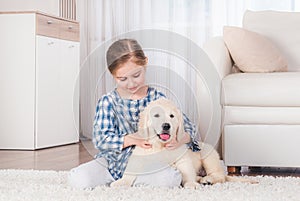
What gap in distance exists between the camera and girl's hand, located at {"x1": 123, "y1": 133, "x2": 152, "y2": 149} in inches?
75.0

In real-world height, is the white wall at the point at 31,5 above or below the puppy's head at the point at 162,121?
above

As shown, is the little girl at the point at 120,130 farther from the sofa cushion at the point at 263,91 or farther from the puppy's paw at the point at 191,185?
the sofa cushion at the point at 263,91

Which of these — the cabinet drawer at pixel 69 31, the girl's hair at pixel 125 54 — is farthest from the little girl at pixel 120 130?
the cabinet drawer at pixel 69 31

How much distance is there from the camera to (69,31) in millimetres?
3990

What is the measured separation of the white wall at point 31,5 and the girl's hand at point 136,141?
9.05 feet

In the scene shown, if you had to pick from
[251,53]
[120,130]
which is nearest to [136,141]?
[120,130]

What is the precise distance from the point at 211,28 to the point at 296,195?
2.62 m

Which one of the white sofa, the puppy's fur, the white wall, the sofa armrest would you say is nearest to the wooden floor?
the white sofa

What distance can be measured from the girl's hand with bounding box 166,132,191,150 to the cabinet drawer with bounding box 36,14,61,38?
75.1 inches

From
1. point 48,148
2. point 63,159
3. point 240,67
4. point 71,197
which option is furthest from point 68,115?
point 71,197

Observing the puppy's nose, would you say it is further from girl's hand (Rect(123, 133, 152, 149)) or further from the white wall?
the white wall

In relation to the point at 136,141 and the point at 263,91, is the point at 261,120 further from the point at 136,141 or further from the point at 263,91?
the point at 136,141

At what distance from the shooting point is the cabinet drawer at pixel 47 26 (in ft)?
11.8

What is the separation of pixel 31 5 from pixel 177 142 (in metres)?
2.97
